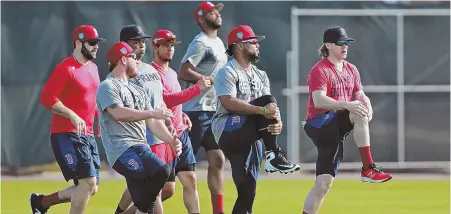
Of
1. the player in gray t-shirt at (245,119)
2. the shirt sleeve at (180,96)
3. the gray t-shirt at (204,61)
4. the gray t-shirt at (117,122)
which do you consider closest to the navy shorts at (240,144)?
the player in gray t-shirt at (245,119)

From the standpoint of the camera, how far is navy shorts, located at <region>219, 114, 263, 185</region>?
11125 mm

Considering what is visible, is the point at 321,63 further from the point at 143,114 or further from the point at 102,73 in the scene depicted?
the point at 102,73

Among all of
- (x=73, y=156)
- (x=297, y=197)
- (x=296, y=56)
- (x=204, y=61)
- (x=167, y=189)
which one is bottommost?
(x=297, y=197)

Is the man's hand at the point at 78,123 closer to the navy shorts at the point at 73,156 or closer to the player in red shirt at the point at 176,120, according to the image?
the navy shorts at the point at 73,156

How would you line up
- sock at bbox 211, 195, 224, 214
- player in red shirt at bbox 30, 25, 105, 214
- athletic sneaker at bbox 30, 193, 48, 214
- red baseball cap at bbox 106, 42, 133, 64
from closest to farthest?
red baseball cap at bbox 106, 42, 133, 64 < player in red shirt at bbox 30, 25, 105, 214 < athletic sneaker at bbox 30, 193, 48, 214 < sock at bbox 211, 195, 224, 214

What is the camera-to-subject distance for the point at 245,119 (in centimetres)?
1116

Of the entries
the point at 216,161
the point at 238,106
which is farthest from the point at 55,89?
the point at 216,161

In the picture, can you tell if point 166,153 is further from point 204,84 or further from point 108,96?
point 108,96

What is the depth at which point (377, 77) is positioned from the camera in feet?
66.3

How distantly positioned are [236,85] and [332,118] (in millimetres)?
966

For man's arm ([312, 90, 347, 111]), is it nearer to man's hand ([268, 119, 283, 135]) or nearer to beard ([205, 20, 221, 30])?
man's hand ([268, 119, 283, 135])

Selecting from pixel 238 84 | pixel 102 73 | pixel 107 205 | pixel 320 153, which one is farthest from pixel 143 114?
pixel 102 73

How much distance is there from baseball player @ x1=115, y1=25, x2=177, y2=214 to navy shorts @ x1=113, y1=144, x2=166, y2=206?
98 cm

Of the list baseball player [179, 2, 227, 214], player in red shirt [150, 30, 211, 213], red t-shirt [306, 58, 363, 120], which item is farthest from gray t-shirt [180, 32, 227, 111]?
red t-shirt [306, 58, 363, 120]
